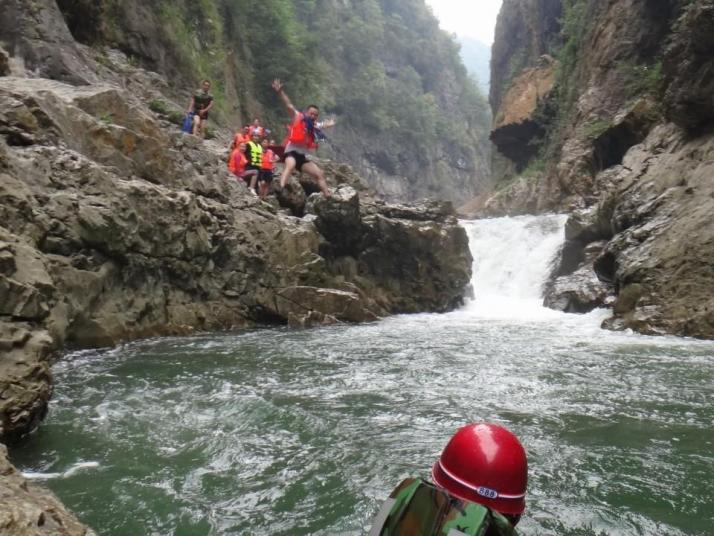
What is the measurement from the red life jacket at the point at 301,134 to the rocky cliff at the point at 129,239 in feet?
4.79

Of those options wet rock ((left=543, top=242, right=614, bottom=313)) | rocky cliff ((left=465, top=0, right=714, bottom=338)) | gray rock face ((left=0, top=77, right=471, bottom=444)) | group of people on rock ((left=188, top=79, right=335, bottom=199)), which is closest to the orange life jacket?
group of people on rock ((left=188, top=79, right=335, bottom=199))

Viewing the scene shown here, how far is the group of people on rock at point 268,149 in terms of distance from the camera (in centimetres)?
1043

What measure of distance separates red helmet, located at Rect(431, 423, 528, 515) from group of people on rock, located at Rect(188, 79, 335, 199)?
8956 millimetres

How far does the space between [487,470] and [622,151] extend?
777 inches

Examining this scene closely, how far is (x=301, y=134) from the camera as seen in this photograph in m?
10.5

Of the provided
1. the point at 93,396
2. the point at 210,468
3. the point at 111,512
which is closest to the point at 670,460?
the point at 210,468

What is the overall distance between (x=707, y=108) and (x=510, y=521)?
39.0 ft

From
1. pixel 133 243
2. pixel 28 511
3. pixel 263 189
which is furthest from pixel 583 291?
pixel 28 511

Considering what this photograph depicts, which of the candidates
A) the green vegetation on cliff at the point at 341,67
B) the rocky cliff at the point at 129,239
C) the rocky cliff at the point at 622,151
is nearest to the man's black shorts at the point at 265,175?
the rocky cliff at the point at 129,239

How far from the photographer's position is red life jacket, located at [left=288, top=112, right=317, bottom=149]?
34.0ft

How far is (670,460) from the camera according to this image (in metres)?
3.72

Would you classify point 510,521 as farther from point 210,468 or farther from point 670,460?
point 670,460

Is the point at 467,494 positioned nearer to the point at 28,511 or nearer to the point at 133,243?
the point at 28,511

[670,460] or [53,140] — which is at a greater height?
[53,140]
